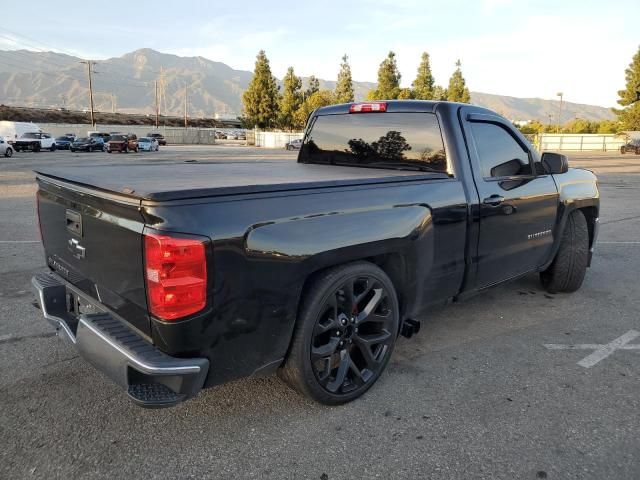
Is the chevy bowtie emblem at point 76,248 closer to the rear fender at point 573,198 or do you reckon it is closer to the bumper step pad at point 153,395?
the bumper step pad at point 153,395

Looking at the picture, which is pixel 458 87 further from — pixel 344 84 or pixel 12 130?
pixel 12 130

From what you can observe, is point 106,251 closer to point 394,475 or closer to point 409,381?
point 394,475

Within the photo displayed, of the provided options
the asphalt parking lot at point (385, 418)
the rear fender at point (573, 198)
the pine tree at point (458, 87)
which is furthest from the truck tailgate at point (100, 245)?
the pine tree at point (458, 87)

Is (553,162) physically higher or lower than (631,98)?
lower

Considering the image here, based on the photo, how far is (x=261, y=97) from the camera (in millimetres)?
61531

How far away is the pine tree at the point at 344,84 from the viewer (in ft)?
199

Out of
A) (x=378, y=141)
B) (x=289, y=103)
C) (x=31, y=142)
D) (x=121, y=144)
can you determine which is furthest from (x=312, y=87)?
(x=378, y=141)

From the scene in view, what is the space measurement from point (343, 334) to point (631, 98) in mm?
64717

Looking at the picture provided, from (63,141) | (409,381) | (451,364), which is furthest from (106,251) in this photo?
(63,141)

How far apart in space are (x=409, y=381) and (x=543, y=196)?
2.06m

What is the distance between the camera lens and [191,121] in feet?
337

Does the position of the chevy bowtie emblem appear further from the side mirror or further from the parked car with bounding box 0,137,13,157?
the parked car with bounding box 0,137,13,157

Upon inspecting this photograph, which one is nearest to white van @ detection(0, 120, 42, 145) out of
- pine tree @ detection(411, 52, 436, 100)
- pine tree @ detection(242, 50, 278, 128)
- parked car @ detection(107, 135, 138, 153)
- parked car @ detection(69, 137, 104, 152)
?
parked car @ detection(69, 137, 104, 152)

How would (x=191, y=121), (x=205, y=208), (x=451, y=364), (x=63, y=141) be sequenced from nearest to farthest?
(x=205, y=208)
(x=451, y=364)
(x=63, y=141)
(x=191, y=121)
